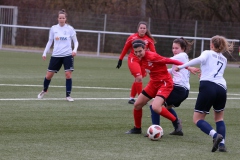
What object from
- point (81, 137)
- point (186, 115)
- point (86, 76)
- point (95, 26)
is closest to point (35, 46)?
point (95, 26)

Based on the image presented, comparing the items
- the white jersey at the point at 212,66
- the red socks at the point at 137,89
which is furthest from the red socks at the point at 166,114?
the red socks at the point at 137,89

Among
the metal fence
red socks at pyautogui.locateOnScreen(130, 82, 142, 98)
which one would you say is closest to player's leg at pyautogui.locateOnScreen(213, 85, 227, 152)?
red socks at pyautogui.locateOnScreen(130, 82, 142, 98)

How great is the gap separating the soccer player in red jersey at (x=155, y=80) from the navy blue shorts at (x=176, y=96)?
21 cm

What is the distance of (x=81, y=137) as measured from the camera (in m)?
8.40

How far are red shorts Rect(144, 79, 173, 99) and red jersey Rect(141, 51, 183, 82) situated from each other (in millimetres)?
61

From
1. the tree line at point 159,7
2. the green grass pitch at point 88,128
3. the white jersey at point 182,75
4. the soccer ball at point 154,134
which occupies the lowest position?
the green grass pitch at point 88,128

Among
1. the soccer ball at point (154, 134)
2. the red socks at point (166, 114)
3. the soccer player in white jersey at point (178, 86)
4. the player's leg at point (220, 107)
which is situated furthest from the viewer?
the soccer player in white jersey at point (178, 86)

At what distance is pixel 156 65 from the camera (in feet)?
28.4

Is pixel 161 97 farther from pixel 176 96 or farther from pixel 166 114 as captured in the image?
pixel 176 96

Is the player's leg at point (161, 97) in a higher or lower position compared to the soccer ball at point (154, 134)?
higher

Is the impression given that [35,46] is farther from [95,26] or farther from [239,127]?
[239,127]

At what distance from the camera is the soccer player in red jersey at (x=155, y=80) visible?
28.1ft

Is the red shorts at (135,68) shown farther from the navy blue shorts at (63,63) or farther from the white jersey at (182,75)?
the white jersey at (182,75)

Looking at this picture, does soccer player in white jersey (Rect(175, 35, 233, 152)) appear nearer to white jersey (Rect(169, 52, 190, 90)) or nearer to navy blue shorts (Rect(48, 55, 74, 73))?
white jersey (Rect(169, 52, 190, 90))
